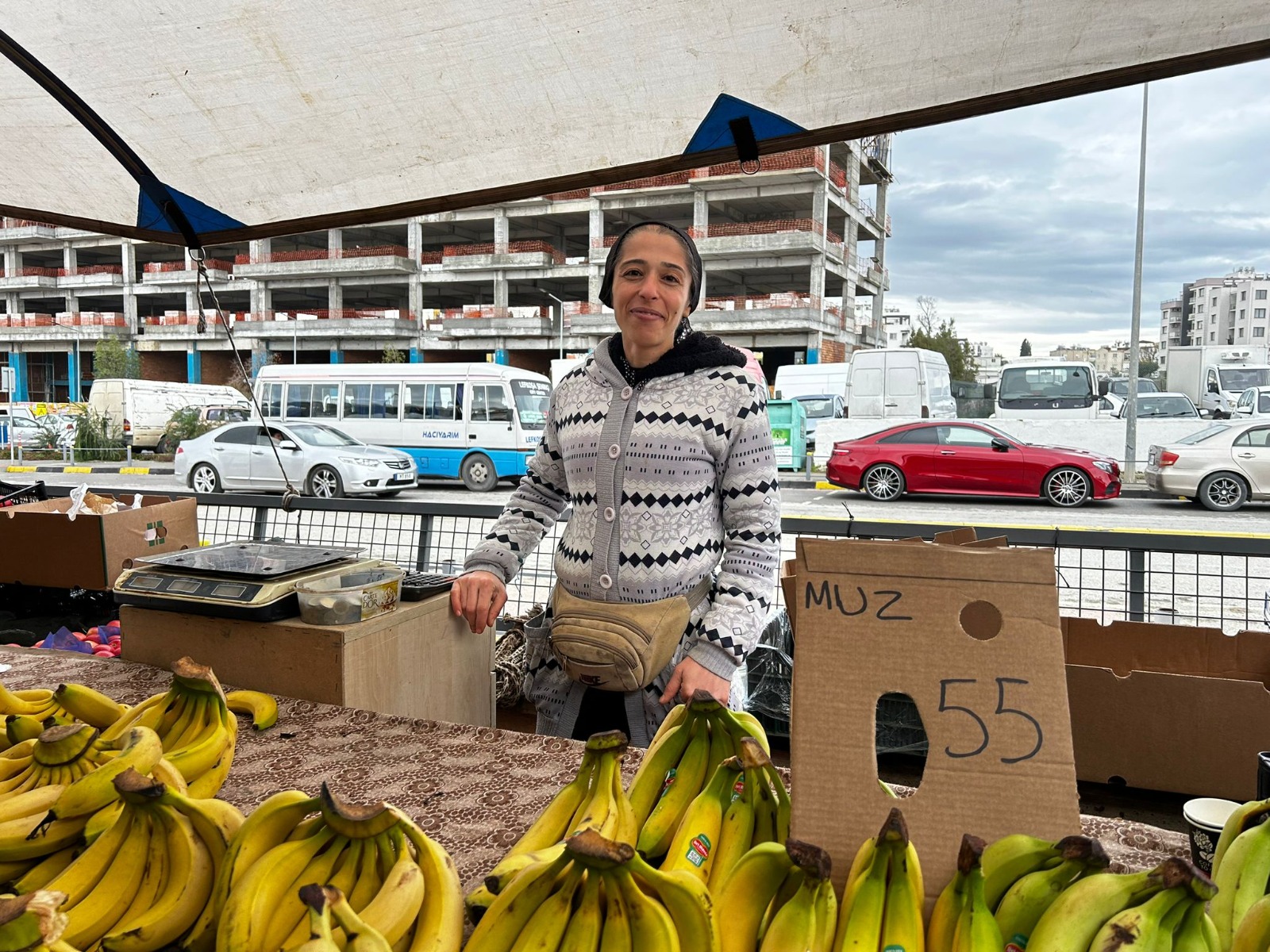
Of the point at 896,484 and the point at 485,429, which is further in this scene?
the point at 485,429

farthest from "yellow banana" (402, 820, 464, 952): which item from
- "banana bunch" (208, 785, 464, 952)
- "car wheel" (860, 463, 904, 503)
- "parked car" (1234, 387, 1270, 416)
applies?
"parked car" (1234, 387, 1270, 416)

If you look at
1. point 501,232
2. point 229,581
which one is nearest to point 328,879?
point 229,581

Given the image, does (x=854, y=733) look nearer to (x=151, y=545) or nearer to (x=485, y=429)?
(x=151, y=545)

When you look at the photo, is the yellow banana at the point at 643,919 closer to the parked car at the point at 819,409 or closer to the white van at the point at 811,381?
the parked car at the point at 819,409

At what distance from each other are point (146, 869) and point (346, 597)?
87cm

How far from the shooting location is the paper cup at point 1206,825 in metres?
1.02

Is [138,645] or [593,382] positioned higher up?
[593,382]

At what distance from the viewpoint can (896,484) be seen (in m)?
13.3

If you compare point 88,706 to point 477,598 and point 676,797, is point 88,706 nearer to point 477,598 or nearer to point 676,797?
point 477,598

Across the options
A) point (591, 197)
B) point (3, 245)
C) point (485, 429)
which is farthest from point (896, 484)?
point (3, 245)

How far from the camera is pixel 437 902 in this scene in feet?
2.77

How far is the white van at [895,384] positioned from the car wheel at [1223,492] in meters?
5.79

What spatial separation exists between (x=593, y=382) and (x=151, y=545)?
8.56 ft

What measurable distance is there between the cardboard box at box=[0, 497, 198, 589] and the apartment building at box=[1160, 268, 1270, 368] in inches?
3780
